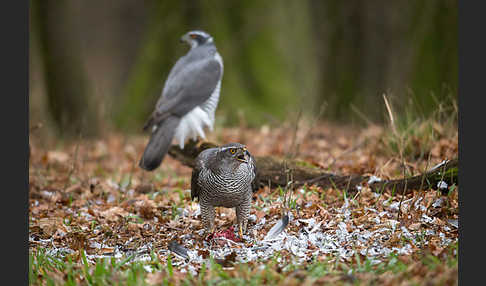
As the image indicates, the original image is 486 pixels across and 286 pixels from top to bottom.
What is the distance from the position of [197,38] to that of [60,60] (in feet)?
14.5

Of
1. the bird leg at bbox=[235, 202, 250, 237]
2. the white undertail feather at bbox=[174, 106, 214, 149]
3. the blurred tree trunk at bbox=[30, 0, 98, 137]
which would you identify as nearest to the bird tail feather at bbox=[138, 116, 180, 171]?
the white undertail feather at bbox=[174, 106, 214, 149]

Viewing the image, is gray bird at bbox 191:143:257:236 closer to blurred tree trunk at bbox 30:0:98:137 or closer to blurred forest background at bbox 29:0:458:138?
blurred forest background at bbox 29:0:458:138

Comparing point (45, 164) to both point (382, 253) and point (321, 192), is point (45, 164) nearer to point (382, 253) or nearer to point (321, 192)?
point (321, 192)

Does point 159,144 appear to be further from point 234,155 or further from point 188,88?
point 234,155

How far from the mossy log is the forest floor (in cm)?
10

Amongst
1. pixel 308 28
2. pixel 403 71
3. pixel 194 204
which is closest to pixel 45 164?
pixel 194 204

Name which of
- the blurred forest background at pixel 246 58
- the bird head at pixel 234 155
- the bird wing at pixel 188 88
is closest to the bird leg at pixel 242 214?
the bird head at pixel 234 155

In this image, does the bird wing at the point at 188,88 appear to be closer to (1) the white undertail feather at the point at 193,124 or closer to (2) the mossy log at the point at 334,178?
(1) the white undertail feather at the point at 193,124

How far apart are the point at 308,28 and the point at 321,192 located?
10749 mm

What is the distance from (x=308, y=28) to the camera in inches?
587

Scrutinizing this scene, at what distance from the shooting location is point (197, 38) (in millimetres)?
6852

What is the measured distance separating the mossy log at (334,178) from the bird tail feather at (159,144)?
43 centimetres

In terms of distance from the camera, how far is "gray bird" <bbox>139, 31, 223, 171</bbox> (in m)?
6.36

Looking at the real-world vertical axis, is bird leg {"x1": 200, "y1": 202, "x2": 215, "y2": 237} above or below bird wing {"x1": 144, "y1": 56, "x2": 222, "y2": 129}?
below
